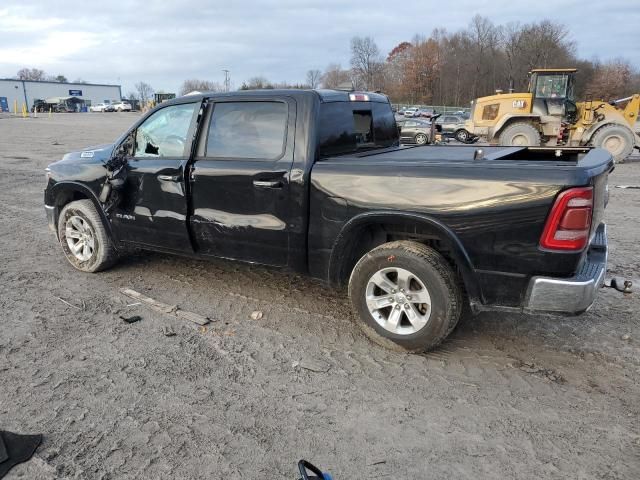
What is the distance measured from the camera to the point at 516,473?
249 cm

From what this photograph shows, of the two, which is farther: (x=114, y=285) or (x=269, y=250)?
(x=114, y=285)

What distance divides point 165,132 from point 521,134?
14.4 meters

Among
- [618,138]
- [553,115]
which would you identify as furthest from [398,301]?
[553,115]

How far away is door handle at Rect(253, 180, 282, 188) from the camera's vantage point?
3871mm

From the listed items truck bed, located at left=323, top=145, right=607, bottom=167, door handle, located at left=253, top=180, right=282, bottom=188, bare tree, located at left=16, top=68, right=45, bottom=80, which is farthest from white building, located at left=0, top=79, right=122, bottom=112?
truck bed, located at left=323, top=145, right=607, bottom=167

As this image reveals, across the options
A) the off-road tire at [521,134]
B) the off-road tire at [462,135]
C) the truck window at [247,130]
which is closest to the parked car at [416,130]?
the off-road tire at [462,135]

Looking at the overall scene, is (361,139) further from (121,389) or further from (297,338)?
(121,389)

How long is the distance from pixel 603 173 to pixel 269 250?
2464 millimetres

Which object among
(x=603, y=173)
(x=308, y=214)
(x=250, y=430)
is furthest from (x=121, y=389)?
(x=603, y=173)

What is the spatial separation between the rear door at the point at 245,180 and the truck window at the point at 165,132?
265 millimetres

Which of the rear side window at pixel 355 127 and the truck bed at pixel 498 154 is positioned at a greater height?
the rear side window at pixel 355 127

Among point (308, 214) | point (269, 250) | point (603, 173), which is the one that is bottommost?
point (269, 250)

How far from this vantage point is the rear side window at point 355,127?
3.97m

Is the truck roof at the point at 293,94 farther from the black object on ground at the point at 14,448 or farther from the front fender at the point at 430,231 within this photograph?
the black object on ground at the point at 14,448
